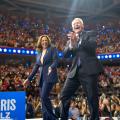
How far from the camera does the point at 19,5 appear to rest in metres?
23.1

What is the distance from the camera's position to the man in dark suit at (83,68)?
4.16 metres

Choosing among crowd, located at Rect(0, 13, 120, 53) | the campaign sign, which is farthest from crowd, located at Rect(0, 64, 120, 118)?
the campaign sign

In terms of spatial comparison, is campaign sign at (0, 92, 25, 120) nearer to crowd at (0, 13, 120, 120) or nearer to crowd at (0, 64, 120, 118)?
crowd at (0, 64, 120, 118)

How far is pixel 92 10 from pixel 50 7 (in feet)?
10.6

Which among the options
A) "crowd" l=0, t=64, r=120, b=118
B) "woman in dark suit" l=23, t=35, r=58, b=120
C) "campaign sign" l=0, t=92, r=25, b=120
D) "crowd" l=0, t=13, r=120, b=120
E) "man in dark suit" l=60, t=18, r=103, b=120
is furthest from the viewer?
"crowd" l=0, t=13, r=120, b=120

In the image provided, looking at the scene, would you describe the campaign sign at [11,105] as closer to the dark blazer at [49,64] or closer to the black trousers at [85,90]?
the black trousers at [85,90]

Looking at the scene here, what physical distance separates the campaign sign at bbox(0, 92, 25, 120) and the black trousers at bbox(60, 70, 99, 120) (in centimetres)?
56

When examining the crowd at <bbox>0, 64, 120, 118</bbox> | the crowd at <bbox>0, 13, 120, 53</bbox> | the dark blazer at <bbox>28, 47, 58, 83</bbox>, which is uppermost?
the crowd at <bbox>0, 13, 120, 53</bbox>

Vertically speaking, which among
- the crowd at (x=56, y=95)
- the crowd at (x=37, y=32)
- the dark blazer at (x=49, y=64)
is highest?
the crowd at (x=37, y=32)

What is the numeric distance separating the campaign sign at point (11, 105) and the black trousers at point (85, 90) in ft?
1.83

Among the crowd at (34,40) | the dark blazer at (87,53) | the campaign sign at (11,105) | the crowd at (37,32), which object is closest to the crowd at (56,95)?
the crowd at (34,40)

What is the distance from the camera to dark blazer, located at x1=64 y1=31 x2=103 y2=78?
13.7ft

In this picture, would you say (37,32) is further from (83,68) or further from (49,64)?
(83,68)

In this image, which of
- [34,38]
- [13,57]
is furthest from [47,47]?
[34,38]
